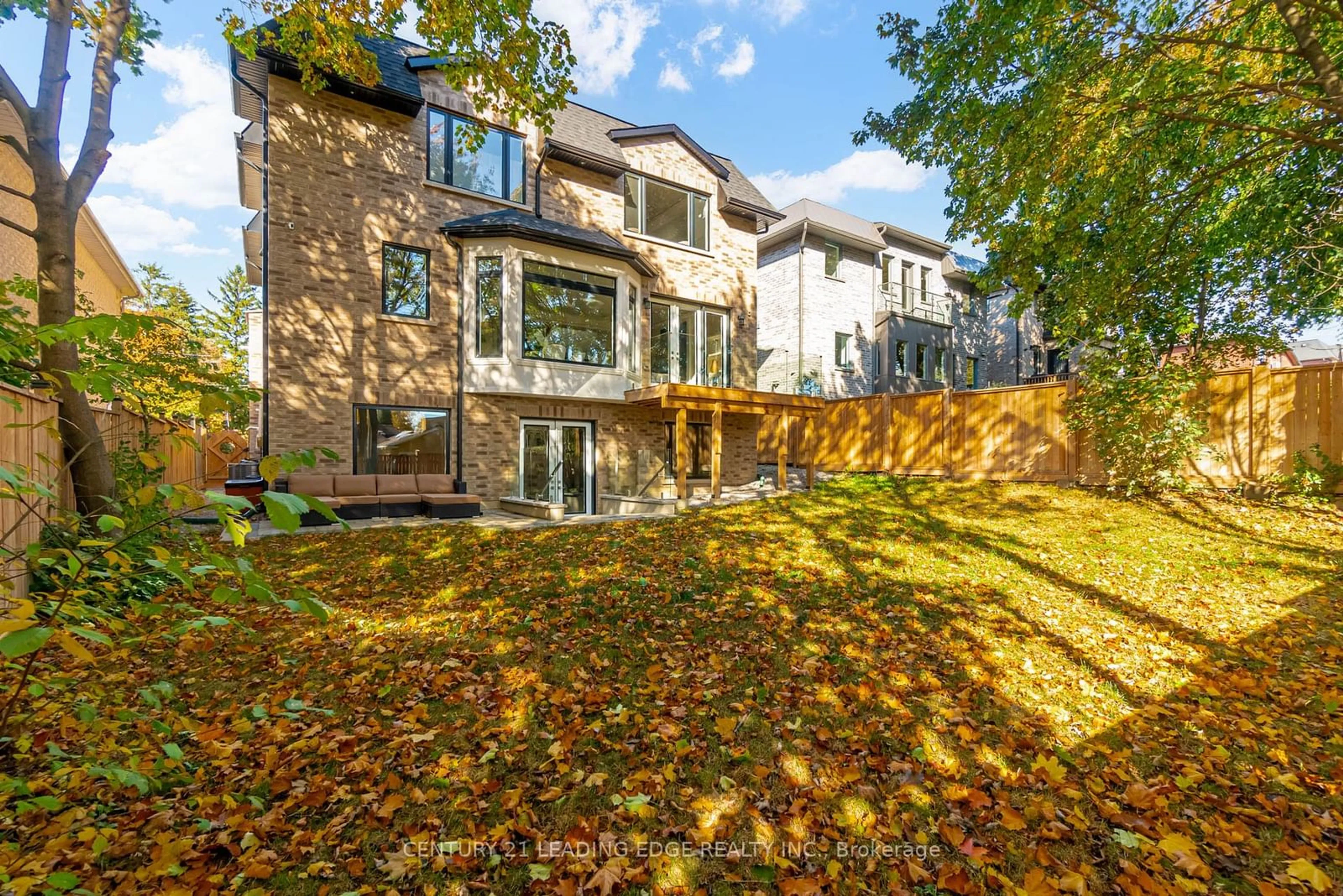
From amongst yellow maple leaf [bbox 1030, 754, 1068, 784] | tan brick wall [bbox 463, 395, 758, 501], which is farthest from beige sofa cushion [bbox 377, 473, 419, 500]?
yellow maple leaf [bbox 1030, 754, 1068, 784]

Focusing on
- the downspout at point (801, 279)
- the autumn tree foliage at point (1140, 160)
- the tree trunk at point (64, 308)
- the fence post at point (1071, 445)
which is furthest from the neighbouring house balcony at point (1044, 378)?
the tree trunk at point (64, 308)

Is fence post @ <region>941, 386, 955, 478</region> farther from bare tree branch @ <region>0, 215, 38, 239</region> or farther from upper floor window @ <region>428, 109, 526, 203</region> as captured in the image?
bare tree branch @ <region>0, 215, 38, 239</region>

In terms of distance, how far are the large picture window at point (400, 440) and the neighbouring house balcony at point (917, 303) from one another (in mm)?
19041

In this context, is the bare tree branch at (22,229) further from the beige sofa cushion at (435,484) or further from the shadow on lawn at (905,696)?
the beige sofa cushion at (435,484)

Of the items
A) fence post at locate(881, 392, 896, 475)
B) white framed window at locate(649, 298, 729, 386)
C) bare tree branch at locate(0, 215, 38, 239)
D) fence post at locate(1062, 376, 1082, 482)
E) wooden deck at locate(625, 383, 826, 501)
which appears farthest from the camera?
fence post at locate(881, 392, 896, 475)

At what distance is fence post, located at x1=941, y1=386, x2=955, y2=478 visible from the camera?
13.9m

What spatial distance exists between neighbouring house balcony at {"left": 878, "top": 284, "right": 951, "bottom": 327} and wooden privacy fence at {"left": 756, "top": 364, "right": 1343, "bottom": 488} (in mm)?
9324

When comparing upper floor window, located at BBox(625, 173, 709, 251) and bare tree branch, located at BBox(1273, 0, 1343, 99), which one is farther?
upper floor window, located at BBox(625, 173, 709, 251)

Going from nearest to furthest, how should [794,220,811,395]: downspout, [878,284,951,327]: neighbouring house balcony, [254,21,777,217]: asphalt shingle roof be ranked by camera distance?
[254,21,777,217]: asphalt shingle roof < [794,220,811,395]: downspout < [878,284,951,327]: neighbouring house balcony

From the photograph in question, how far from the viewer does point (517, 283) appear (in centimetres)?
1135

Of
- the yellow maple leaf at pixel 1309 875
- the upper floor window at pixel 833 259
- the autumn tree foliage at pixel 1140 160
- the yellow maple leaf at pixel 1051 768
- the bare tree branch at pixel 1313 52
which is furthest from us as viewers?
the upper floor window at pixel 833 259

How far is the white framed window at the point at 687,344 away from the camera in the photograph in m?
14.2

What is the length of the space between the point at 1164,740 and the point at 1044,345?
27544 millimetres

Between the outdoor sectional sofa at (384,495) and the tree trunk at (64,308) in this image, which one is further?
the outdoor sectional sofa at (384,495)
